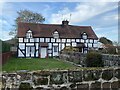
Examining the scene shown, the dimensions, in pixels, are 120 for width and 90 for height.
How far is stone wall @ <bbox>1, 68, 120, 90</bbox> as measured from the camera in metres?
3.76

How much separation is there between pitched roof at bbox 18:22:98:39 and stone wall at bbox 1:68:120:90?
1240 inches

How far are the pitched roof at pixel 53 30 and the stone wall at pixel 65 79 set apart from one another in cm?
3150

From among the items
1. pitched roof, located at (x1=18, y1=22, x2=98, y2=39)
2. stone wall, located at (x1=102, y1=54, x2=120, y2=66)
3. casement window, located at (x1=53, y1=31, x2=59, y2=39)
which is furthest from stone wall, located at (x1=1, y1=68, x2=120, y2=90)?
casement window, located at (x1=53, y1=31, x2=59, y2=39)

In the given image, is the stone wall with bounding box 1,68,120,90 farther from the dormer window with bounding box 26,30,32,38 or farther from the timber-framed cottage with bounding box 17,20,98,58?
the dormer window with bounding box 26,30,32,38

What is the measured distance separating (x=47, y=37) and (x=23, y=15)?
33.4 ft

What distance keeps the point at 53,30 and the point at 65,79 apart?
33.9 m

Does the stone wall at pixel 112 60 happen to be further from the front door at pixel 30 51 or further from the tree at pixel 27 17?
the tree at pixel 27 17

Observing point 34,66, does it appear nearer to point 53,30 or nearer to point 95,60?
point 95,60

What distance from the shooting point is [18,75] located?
3768 millimetres

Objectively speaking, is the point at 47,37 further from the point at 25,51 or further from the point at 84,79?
the point at 84,79

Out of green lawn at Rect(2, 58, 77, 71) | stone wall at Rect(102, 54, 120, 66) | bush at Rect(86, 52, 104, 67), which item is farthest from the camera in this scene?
bush at Rect(86, 52, 104, 67)

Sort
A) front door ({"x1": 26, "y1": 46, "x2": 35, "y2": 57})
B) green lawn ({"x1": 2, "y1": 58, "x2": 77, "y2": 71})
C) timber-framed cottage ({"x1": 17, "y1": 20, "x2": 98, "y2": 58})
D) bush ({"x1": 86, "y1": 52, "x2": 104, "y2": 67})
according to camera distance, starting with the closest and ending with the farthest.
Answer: green lawn ({"x1": 2, "y1": 58, "x2": 77, "y2": 71})
bush ({"x1": 86, "y1": 52, "x2": 104, "y2": 67})
front door ({"x1": 26, "y1": 46, "x2": 35, "y2": 57})
timber-framed cottage ({"x1": 17, "y1": 20, "x2": 98, "y2": 58})

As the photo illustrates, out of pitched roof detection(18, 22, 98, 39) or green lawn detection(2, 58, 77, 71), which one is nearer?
green lawn detection(2, 58, 77, 71)

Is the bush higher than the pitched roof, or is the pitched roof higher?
the pitched roof
